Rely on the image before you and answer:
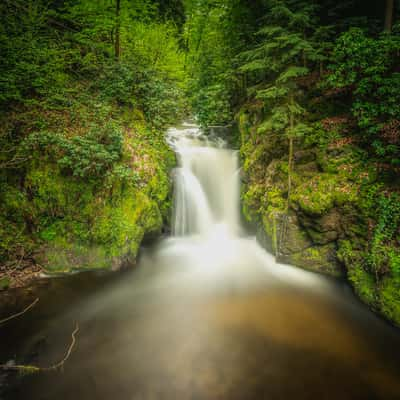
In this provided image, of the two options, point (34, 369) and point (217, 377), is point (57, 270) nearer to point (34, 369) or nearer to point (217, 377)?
point (34, 369)

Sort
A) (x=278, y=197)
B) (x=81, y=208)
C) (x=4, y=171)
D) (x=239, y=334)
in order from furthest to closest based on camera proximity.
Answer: (x=278, y=197) < (x=81, y=208) < (x=4, y=171) < (x=239, y=334)

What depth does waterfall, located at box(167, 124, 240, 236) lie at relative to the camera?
28.1 ft

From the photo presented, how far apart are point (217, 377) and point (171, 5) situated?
20.6 metres

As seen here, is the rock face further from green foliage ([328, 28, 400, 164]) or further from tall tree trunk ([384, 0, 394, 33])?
tall tree trunk ([384, 0, 394, 33])

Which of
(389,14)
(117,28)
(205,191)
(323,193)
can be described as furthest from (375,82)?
(117,28)

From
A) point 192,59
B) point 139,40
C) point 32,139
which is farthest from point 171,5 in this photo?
point 32,139

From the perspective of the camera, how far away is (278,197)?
676 centimetres

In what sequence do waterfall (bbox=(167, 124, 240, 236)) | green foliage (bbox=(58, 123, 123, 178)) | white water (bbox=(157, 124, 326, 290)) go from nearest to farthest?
green foliage (bbox=(58, 123, 123, 178))
white water (bbox=(157, 124, 326, 290))
waterfall (bbox=(167, 124, 240, 236))

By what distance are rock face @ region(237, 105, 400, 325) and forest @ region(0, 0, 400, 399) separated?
0.03 metres

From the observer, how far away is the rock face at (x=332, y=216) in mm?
4676

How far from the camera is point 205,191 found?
9.12 meters

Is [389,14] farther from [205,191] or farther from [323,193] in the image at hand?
[205,191]

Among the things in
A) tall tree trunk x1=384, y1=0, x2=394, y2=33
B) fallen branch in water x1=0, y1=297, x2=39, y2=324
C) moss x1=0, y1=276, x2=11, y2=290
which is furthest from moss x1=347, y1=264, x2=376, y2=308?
moss x1=0, y1=276, x2=11, y2=290

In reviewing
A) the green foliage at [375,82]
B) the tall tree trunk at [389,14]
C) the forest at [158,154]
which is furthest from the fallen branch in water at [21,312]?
the tall tree trunk at [389,14]
